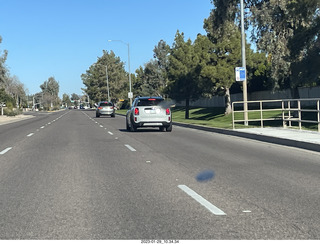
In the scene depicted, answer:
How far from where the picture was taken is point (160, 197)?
22.4ft

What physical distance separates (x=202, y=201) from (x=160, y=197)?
700 mm

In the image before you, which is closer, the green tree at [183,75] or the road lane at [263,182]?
the road lane at [263,182]

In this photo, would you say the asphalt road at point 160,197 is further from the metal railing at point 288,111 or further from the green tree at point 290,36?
the green tree at point 290,36

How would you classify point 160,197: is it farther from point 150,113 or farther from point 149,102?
point 149,102

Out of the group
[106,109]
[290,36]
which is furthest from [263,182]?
[106,109]

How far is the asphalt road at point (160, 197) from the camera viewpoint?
16.5ft

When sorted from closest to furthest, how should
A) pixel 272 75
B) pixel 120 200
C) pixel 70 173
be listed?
1. pixel 120 200
2. pixel 70 173
3. pixel 272 75

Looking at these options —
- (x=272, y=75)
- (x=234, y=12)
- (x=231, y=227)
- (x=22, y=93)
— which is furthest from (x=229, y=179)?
(x=22, y=93)

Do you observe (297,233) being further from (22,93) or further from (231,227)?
(22,93)

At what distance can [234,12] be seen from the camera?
1219 inches

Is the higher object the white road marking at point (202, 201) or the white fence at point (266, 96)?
the white fence at point (266, 96)

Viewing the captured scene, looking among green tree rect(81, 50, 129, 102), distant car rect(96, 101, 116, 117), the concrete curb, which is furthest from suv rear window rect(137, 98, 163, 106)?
green tree rect(81, 50, 129, 102)

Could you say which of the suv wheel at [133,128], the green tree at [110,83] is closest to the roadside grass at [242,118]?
the suv wheel at [133,128]

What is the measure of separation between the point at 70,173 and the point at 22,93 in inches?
6355
